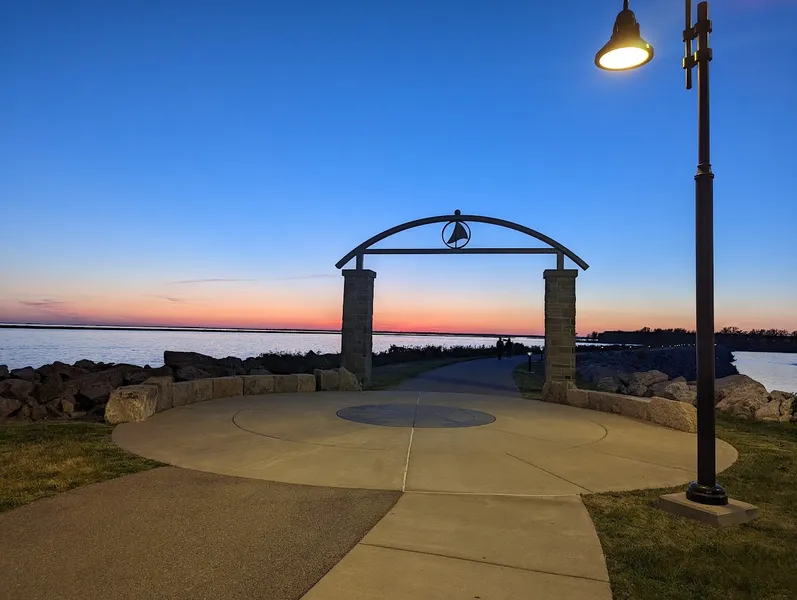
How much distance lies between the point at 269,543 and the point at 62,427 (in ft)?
19.8

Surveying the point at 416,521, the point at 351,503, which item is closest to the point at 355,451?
the point at 351,503

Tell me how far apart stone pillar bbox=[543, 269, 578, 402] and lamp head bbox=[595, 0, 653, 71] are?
834cm

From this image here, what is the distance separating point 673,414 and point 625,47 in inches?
259

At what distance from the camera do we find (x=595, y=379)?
21.5 meters

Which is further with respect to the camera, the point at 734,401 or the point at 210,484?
the point at 734,401

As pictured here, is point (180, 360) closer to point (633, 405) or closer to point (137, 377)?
point (137, 377)

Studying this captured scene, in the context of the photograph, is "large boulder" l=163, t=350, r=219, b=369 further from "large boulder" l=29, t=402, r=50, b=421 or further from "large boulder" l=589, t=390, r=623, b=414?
"large boulder" l=589, t=390, r=623, b=414

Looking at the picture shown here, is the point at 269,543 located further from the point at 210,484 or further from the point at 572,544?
the point at 572,544

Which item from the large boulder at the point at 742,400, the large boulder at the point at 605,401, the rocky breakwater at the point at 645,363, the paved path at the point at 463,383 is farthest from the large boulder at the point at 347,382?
the rocky breakwater at the point at 645,363

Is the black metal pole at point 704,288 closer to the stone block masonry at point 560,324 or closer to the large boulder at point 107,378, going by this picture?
the stone block masonry at point 560,324

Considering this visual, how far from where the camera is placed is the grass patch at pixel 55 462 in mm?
4812

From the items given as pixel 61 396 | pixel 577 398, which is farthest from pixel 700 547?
pixel 61 396

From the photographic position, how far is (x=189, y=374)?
46.5 feet

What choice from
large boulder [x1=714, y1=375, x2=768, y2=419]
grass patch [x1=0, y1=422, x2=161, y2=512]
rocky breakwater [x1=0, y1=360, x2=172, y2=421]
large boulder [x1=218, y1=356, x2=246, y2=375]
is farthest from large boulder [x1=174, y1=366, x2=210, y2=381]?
large boulder [x1=714, y1=375, x2=768, y2=419]
